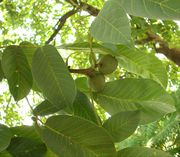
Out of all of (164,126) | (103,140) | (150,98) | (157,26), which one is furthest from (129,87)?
(164,126)

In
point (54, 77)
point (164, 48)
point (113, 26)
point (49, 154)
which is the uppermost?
point (113, 26)

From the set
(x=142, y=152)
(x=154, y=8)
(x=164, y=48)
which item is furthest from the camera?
(x=164, y=48)

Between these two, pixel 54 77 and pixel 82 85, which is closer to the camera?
pixel 54 77

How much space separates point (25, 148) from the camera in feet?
2.04

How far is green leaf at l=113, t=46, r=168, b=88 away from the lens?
2.62 ft

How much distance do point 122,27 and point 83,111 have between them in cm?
26

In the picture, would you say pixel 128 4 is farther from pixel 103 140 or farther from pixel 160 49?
pixel 160 49

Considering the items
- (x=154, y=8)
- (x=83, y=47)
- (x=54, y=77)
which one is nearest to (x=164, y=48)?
(x=83, y=47)

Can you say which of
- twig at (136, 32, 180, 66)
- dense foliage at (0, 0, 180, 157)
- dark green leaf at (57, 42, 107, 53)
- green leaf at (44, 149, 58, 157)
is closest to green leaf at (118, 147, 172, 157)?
dense foliage at (0, 0, 180, 157)

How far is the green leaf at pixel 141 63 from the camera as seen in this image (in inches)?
31.4

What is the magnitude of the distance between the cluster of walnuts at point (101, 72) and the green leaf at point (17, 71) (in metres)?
0.12

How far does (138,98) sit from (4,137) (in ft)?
0.89

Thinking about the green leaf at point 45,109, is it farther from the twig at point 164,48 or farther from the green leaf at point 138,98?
the twig at point 164,48

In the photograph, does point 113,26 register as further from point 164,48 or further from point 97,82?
point 164,48
